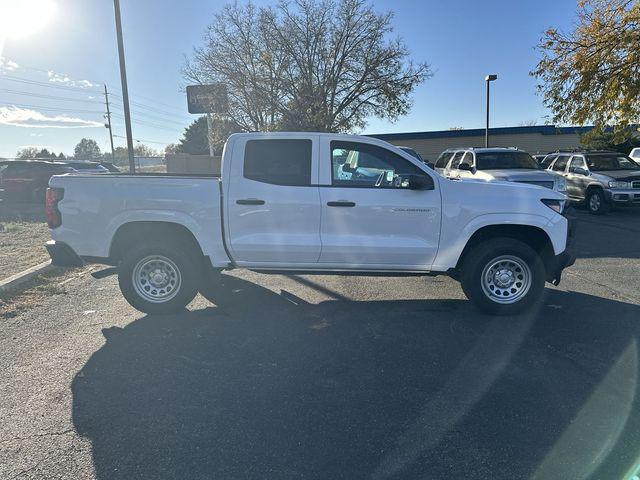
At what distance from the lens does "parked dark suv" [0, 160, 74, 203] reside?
54.2 feet

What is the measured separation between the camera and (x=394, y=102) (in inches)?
1059

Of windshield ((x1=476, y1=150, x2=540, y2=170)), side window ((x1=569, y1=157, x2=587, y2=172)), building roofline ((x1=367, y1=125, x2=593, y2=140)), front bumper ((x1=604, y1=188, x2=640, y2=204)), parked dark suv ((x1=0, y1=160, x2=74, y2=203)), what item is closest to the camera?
windshield ((x1=476, y1=150, x2=540, y2=170))

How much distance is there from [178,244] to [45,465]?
2759 mm

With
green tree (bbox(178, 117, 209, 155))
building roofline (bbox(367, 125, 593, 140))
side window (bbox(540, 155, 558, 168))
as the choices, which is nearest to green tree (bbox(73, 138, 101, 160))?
green tree (bbox(178, 117, 209, 155))

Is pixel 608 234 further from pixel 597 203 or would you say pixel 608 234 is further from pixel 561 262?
pixel 561 262

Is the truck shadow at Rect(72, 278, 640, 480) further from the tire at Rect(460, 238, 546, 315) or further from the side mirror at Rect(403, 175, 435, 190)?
the side mirror at Rect(403, 175, 435, 190)

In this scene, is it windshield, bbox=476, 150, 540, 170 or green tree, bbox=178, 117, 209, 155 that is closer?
windshield, bbox=476, 150, 540, 170

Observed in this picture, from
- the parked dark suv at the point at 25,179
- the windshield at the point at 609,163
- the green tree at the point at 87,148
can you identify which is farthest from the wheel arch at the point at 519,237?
the green tree at the point at 87,148

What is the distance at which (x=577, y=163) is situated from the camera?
15547mm

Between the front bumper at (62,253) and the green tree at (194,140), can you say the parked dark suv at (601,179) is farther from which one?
the green tree at (194,140)

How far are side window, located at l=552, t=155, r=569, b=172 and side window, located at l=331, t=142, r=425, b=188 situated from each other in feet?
44.5

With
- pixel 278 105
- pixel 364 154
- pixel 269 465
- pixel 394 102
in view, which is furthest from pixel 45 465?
pixel 394 102

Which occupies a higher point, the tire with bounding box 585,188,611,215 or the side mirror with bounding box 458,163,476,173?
the side mirror with bounding box 458,163,476,173

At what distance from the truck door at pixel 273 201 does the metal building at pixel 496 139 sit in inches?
1322
